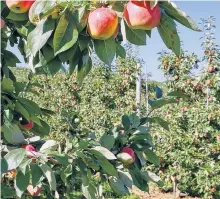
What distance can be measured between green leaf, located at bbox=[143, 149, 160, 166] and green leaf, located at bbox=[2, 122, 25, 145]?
0.41 meters

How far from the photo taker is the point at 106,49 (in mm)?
885

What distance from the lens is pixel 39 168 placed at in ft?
3.29

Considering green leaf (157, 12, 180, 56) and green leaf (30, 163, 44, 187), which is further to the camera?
green leaf (30, 163, 44, 187)

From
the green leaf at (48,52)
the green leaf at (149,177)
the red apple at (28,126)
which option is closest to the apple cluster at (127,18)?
the green leaf at (48,52)

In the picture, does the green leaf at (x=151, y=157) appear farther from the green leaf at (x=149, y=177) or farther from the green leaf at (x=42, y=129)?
the green leaf at (x=42, y=129)

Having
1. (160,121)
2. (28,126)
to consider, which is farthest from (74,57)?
(160,121)

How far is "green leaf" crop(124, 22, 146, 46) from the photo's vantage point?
2.88 feet

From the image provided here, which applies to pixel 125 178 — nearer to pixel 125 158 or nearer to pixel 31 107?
pixel 125 158

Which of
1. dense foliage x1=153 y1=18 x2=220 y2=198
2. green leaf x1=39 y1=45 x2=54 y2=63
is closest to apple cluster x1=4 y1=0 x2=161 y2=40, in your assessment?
green leaf x1=39 y1=45 x2=54 y2=63

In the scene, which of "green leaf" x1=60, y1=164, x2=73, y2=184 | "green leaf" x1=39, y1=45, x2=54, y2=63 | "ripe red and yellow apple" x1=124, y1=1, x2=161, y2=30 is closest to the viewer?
"ripe red and yellow apple" x1=124, y1=1, x2=161, y2=30

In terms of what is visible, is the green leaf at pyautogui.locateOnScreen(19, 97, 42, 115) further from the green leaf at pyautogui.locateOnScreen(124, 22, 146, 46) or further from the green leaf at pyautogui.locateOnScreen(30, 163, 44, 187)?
the green leaf at pyautogui.locateOnScreen(124, 22, 146, 46)

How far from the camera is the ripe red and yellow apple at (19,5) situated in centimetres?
86

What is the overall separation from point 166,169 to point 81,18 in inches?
210

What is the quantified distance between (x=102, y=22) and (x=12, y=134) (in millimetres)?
515
